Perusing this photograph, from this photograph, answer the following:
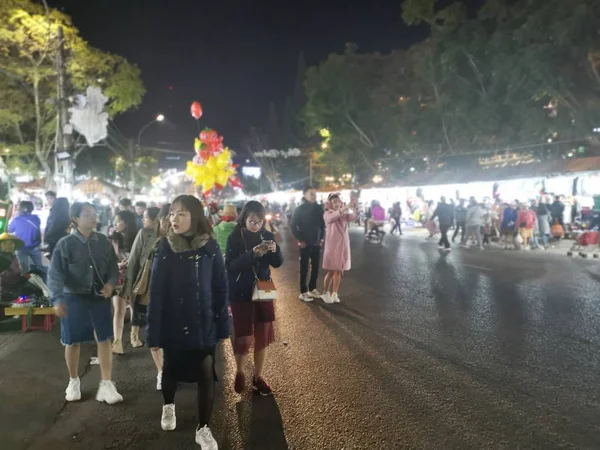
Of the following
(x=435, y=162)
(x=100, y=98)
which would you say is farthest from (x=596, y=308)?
(x=435, y=162)

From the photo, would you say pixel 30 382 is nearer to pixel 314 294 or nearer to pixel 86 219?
pixel 86 219

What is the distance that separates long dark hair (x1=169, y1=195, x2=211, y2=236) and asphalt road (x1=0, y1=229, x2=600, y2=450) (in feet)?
5.23

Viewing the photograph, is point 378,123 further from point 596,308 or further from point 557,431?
point 557,431

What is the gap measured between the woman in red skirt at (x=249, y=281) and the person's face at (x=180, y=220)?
80 cm

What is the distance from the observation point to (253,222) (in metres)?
3.82

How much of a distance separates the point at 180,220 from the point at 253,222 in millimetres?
951

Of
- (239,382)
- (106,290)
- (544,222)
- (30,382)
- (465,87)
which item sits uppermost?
(465,87)

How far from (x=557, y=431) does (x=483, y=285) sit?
5.68 m

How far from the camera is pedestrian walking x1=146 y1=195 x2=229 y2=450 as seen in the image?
115 inches

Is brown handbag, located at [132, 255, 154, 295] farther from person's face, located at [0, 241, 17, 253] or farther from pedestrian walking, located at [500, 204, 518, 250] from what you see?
pedestrian walking, located at [500, 204, 518, 250]

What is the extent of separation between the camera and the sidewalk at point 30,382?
11.0 ft

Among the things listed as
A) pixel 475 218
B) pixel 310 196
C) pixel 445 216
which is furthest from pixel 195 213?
pixel 475 218

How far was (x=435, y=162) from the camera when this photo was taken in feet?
97.1


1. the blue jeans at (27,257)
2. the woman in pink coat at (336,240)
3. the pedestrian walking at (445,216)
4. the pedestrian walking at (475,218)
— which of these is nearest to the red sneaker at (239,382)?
the woman in pink coat at (336,240)
